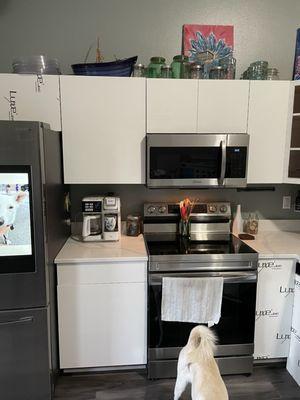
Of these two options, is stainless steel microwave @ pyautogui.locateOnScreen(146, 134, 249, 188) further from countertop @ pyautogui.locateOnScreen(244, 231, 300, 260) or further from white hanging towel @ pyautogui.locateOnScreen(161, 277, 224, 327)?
white hanging towel @ pyautogui.locateOnScreen(161, 277, 224, 327)

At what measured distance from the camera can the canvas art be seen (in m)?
2.46

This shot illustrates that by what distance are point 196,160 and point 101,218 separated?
794mm

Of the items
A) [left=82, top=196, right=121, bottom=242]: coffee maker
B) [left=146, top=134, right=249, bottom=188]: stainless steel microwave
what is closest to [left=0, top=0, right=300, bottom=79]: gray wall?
[left=146, top=134, right=249, bottom=188]: stainless steel microwave

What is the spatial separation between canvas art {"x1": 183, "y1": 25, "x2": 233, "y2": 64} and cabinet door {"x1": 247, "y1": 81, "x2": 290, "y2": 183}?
44 cm

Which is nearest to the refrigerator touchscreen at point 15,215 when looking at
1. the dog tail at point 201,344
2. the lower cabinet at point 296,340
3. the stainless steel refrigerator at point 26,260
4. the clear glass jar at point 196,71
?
the stainless steel refrigerator at point 26,260

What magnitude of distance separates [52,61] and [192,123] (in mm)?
1053

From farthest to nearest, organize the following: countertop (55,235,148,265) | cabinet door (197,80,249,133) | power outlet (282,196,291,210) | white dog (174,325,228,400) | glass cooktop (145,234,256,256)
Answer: power outlet (282,196,291,210)
cabinet door (197,80,249,133)
glass cooktop (145,234,256,256)
countertop (55,235,148,265)
white dog (174,325,228,400)

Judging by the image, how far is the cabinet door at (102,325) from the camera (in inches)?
81.0

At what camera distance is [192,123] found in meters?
→ 2.26

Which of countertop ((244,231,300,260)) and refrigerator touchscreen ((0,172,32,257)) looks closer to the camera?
refrigerator touchscreen ((0,172,32,257))

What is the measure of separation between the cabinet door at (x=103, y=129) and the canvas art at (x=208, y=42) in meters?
0.58

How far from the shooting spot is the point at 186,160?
2.21m

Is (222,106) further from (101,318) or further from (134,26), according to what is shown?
(101,318)

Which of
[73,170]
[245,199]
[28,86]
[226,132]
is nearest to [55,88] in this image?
[28,86]
